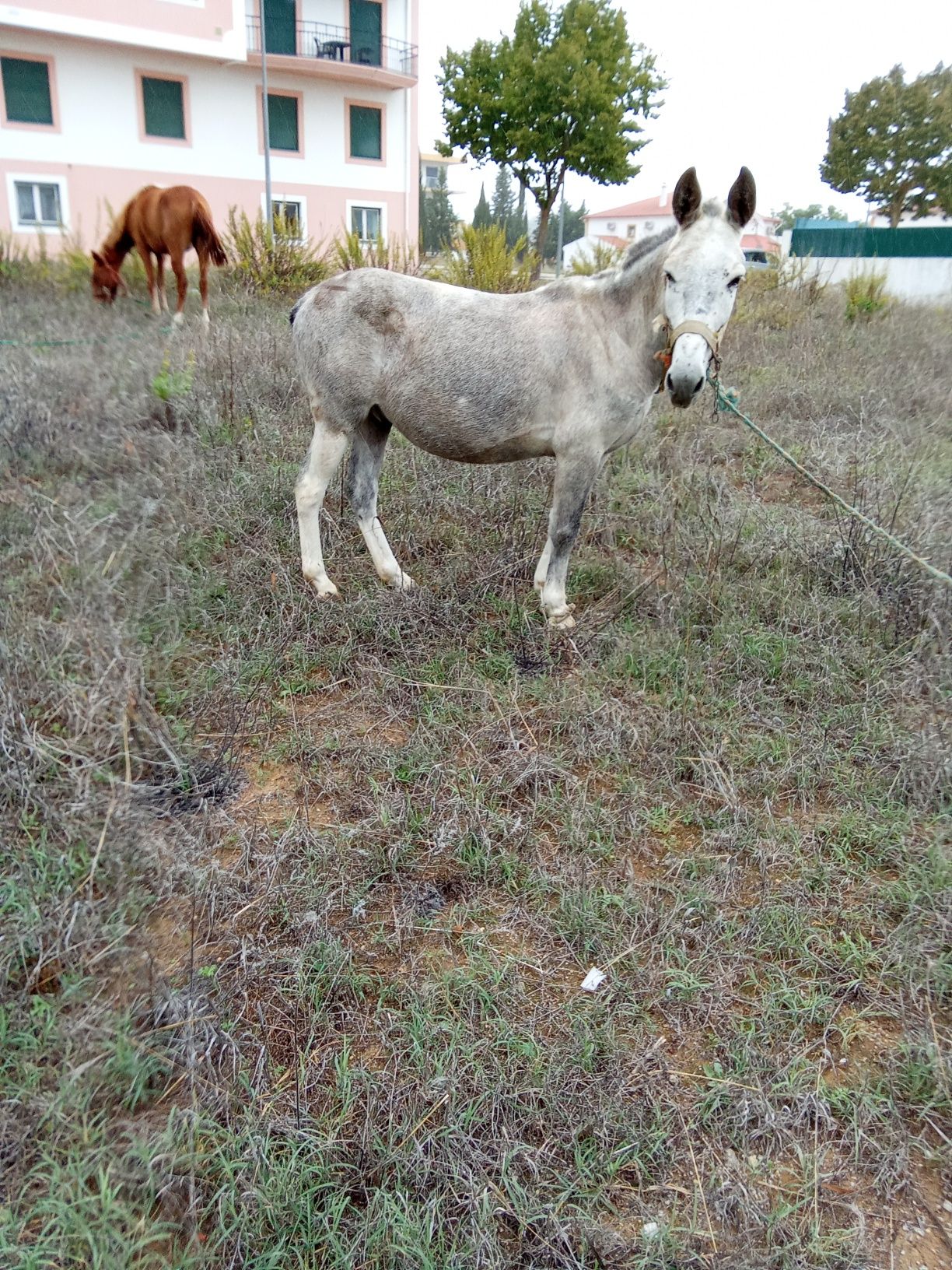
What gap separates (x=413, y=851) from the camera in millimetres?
2541

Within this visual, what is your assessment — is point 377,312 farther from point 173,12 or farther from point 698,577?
point 173,12

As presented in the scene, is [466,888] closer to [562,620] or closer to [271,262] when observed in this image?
[562,620]

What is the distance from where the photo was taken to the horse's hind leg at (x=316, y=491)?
383cm

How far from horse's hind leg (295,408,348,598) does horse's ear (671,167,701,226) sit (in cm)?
170

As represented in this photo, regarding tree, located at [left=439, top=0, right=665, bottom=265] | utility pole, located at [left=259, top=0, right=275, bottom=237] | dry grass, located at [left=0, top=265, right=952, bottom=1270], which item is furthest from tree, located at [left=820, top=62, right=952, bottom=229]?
dry grass, located at [left=0, top=265, right=952, bottom=1270]

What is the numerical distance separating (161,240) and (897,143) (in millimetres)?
35185

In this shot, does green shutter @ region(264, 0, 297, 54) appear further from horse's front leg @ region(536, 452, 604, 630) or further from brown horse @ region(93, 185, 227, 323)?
horse's front leg @ region(536, 452, 604, 630)

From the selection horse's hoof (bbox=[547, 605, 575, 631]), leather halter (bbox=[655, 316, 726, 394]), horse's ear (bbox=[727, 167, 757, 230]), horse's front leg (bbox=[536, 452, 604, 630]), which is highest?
horse's ear (bbox=[727, 167, 757, 230])

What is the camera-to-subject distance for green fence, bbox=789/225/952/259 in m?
21.9

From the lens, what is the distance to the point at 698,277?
120 inches

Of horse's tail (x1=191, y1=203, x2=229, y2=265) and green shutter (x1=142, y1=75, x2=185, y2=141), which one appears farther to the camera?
green shutter (x1=142, y1=75, x2=185, y2=141)

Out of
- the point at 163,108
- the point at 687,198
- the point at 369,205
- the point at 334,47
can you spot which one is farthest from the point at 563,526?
the point at 334,47

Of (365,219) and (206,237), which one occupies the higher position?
(365,219)

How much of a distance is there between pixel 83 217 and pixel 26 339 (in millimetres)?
16411
